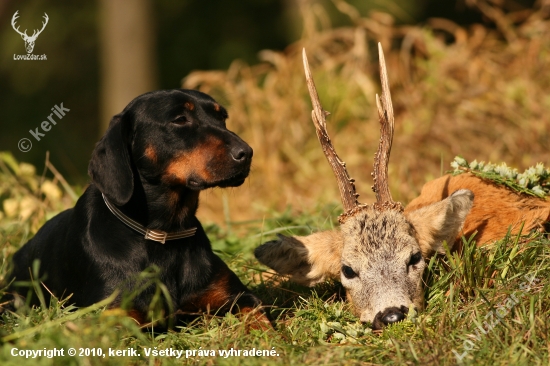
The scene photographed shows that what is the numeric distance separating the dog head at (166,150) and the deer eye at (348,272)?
87 cm

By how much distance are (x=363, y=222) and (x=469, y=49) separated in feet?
21.0

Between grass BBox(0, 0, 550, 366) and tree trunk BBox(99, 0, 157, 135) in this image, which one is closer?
grass BBox(0, 0, 550, 366)

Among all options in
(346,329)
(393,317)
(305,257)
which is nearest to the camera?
(393,317)

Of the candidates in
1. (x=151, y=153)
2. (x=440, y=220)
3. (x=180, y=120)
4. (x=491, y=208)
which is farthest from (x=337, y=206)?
(x=151, y=153)

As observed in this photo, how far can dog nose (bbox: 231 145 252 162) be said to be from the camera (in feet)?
15.1

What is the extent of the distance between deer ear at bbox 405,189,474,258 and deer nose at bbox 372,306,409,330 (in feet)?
2.08

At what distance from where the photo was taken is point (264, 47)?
72.2 ft

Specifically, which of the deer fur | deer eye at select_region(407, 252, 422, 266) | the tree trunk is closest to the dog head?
deer eye at select_region(407, 252, 422, 266)

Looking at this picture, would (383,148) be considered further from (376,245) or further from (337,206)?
(337,206)

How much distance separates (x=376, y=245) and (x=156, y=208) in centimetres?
142

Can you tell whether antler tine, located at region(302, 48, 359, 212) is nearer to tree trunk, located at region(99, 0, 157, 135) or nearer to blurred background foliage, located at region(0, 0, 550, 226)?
blurred background foliage, located at region(0, 0, 550, 226)

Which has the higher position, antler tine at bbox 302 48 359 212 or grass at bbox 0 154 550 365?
antler tine at bbox 302 48 359 212

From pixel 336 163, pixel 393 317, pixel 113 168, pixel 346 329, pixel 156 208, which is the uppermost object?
pixel 113 168

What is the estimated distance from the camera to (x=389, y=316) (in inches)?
165
